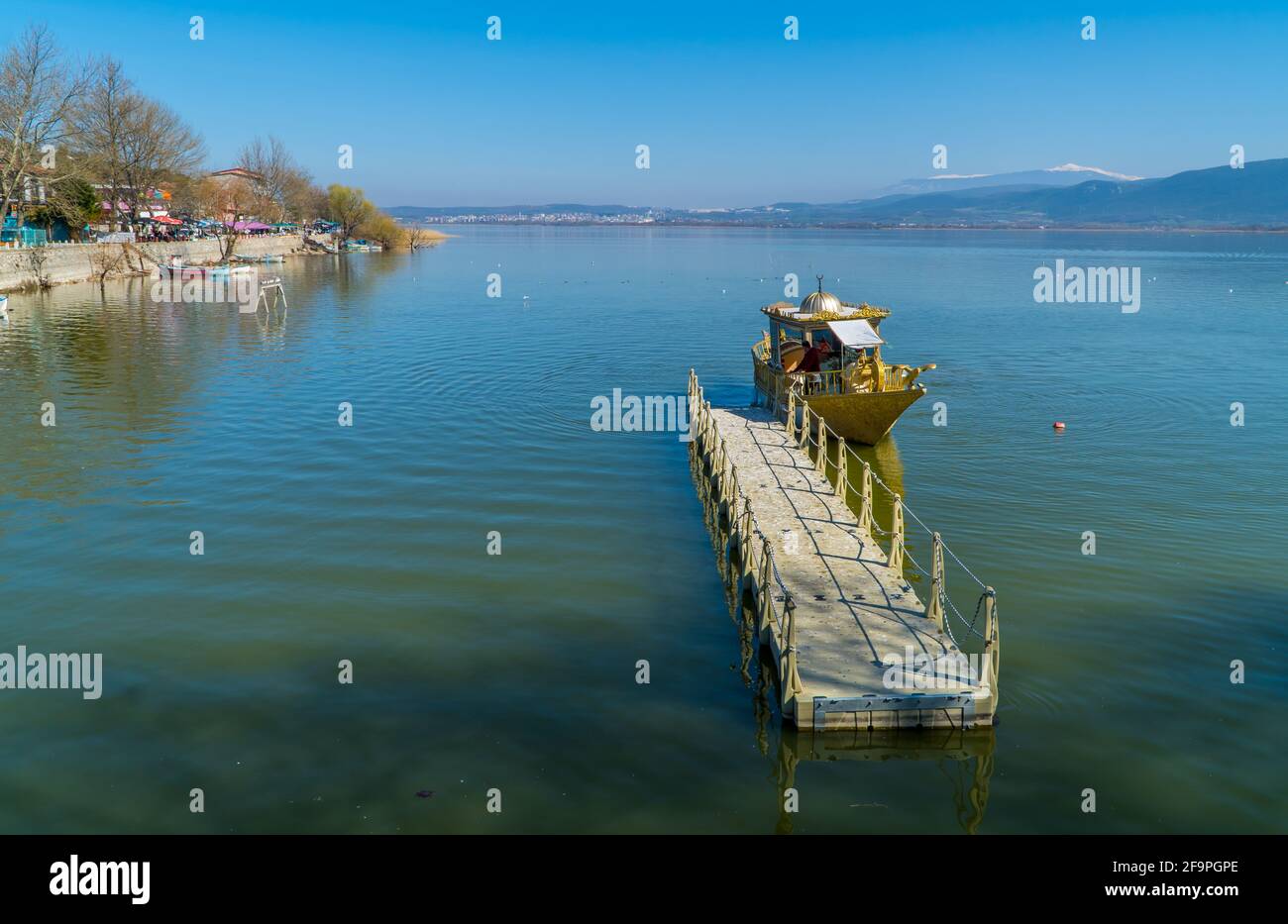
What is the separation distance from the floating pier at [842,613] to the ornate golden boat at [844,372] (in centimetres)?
504

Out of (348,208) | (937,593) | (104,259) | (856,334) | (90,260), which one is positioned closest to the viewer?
(937,593)

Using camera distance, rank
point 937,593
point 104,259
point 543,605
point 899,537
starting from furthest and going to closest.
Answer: point 104,259, point 543,605, point 899,537, point 937,593

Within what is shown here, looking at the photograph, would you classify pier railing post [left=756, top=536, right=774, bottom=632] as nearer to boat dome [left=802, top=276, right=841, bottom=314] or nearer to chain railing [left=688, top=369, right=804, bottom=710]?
chain railing [left=688, top=369, right=804, bottom=710]

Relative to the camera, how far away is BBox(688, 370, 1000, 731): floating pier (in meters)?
14.6

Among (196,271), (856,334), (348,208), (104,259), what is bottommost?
(856,334)

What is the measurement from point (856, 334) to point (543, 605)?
15.5 meters

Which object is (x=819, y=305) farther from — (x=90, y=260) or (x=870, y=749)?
(x=90, y=260)

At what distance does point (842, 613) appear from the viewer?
56.0ft

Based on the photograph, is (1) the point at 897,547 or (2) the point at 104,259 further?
(2) the point at 104,259

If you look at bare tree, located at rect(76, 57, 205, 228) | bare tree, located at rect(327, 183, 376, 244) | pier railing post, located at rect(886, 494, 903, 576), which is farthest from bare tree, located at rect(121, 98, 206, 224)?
pier railing post, located at rect(886, 494, 903, 576)

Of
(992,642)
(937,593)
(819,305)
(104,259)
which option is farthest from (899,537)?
(104,259)

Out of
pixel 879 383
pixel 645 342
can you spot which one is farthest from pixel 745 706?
pixel 645 342

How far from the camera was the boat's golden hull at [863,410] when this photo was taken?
30875mm
